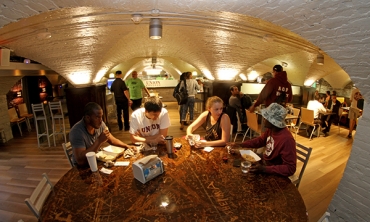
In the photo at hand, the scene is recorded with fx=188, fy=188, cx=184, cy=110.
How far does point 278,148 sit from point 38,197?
2420mm

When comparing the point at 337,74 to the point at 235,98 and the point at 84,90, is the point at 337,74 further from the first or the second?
the point at 84,90

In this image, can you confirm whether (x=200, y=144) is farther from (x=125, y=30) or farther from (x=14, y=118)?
(x=14, y=118)

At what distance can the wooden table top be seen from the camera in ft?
4.53

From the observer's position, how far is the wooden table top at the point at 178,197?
138cm

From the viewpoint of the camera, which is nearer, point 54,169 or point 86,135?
point 86,135

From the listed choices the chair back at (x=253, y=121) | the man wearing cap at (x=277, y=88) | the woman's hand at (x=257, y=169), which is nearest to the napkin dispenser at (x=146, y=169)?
the woman's hand at (x=257, y=169)

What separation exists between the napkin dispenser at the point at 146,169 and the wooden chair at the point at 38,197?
807 mm

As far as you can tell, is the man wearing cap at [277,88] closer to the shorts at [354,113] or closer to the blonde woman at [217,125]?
the blonde woman at [217,125]

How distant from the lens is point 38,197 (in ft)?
5.61

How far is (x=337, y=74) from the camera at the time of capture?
30.5ft

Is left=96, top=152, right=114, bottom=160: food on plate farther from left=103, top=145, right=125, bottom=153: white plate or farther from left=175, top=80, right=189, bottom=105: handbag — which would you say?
left=175, top=80, right=189, bottom=105: handbag

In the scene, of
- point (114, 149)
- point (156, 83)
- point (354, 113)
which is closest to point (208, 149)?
point (114, 149)

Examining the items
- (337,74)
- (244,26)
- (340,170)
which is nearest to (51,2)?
(244,26)

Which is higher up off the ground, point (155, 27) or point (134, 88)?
point (155, 27)
